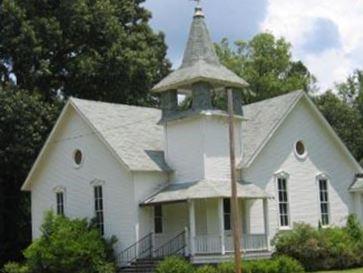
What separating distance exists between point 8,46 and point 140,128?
12.5m

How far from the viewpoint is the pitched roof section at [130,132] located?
37.3 metres

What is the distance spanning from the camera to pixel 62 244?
35906 millimetres

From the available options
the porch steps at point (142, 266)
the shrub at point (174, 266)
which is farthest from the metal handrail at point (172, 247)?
the shrub at point (174, 266)

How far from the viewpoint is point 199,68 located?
122 ft

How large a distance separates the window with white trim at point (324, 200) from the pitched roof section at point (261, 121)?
436 cm

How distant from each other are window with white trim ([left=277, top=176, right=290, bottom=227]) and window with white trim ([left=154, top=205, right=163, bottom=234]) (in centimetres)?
593

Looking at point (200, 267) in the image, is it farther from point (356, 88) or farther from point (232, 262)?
point (356, 88)

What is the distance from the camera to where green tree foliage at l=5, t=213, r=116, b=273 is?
35.6 m

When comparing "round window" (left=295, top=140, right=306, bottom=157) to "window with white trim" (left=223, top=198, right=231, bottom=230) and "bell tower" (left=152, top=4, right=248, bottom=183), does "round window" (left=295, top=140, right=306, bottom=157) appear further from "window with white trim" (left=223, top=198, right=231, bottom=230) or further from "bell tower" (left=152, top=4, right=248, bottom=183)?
"window with white trim" (left=223, top=198, right=231, bottom=230)

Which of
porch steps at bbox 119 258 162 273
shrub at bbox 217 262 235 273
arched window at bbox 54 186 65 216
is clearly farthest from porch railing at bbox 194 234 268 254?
arched window at bbox 54 186 65 216

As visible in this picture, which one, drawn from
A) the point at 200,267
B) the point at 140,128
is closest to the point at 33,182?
the point at 140,128

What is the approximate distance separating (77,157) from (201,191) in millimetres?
8821

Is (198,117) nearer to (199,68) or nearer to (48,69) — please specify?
(199,68)

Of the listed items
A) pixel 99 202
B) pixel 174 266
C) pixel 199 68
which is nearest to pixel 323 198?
pixel 199 68
